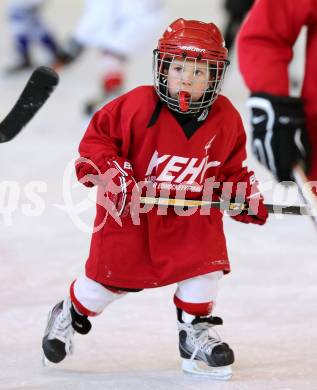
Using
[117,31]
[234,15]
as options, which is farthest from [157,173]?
[234,15]

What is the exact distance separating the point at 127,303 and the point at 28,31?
10.1 ft

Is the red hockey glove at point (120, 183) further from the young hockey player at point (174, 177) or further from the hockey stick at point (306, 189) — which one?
the hockey stick at point (306, 189)

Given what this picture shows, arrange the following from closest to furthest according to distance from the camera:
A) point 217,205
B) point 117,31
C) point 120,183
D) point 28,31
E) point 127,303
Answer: point 120,183 → point 217,205 → point 127,303 → point 117,31 → point 28,31

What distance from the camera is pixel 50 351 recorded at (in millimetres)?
2111

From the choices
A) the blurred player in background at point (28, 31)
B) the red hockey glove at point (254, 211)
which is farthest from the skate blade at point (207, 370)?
the blurred player in background at point (28, 31)

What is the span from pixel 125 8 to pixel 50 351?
2698 mm

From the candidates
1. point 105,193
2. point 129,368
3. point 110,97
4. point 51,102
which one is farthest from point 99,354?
point 51,102

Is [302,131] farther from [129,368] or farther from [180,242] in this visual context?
[129,368]

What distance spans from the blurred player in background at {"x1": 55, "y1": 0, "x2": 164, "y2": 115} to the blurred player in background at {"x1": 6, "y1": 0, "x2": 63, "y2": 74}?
2.26 feet

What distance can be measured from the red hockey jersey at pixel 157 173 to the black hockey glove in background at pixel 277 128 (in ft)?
0.22

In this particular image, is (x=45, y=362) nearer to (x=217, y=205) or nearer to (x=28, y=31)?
(x=217, y=205)

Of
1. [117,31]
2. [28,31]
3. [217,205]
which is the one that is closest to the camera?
[217,205]

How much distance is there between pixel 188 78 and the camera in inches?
77.0

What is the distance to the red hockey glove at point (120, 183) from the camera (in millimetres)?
1925
